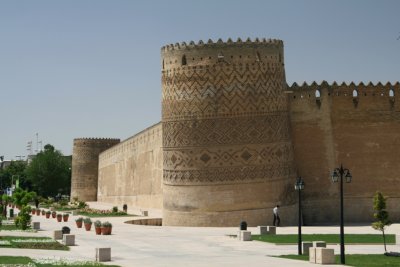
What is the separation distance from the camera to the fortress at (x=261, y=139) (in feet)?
77.1

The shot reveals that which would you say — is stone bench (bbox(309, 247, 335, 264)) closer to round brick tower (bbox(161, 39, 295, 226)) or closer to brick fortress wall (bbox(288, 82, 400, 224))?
round brick tower (bbox(161, 39, 295, 226))

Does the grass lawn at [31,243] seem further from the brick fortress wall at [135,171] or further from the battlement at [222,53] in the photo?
the brick fortress wall at [135,171]

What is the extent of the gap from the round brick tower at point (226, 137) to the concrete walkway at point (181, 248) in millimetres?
1273

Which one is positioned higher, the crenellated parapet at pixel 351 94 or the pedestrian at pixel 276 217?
the crenellated parapet at pixel 351 94

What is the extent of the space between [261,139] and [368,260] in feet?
32.8

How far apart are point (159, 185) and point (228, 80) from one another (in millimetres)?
10859

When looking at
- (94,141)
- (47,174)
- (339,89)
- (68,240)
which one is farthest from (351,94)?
(47,174)

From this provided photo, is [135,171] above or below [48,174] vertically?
below

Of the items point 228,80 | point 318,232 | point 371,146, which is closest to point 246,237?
point 318,232

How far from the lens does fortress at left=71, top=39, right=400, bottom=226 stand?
925 inches

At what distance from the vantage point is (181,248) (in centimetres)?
1692

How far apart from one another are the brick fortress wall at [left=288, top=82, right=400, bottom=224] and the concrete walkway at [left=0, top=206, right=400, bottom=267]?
3.30 meters

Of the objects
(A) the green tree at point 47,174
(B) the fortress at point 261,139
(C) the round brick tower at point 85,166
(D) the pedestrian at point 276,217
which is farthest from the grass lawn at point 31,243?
(A) the green tree at point 47,174

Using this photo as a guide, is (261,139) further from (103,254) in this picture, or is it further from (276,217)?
(103,254)
